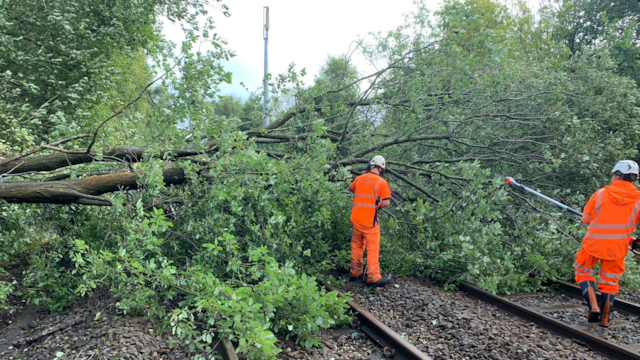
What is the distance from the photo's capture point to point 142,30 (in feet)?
29.7

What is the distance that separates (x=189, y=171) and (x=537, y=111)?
682cm

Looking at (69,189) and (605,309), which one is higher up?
(69,189)

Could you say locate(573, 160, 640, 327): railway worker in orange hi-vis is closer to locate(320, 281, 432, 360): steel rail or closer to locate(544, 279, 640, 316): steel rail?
locate(544, 279, 640, 316): steel rail

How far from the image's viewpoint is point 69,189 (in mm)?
4637

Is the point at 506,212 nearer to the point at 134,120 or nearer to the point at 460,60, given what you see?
the point at 460,60

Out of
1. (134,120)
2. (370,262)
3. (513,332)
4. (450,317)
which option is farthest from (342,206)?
(134,120)

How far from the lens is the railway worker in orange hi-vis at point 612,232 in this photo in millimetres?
4547

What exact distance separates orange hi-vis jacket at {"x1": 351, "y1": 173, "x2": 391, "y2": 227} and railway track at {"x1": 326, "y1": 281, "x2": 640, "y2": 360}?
103cm

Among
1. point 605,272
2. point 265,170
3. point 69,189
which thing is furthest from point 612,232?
point 69,189

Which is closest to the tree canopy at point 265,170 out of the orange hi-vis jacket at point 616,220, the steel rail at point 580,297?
the steel rail at point 580,297

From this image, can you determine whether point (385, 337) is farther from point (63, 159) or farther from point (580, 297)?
point (63, 159)

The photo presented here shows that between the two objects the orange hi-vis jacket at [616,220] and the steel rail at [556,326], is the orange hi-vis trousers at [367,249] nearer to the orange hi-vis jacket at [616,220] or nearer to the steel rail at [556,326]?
the steel rail at [556,326]

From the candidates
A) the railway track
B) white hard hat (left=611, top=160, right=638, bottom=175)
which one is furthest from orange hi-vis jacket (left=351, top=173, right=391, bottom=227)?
white hard hat (left=611, top=160, right=638, bottom=175)

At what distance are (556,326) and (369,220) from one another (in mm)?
2519
